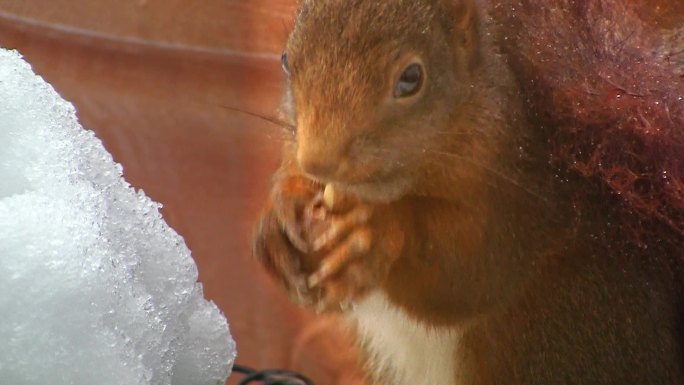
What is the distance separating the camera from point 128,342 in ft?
1.66

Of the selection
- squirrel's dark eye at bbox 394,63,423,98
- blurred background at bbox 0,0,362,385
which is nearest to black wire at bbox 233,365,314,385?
squirrel's dark eye at bbox 394,63,423,98

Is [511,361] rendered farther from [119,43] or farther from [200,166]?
[119,43]

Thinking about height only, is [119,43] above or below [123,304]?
below

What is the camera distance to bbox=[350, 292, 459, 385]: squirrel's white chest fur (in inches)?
33.1

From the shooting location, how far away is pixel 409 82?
67 cm

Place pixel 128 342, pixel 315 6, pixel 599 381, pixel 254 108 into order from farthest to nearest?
pixel 254 108
pixel 599 381
pixel 315 6
pixel 128 342

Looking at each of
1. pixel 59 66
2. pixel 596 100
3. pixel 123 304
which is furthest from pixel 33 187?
pixel 59 66

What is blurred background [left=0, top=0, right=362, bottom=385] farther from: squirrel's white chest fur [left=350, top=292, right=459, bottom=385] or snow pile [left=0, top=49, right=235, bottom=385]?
snow pile [left=0, top=49, right=235, bottom=385]

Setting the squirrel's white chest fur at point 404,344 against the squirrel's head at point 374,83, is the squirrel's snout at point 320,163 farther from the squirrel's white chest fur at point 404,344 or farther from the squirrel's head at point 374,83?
the squirrel's white chest fur at point 404,344

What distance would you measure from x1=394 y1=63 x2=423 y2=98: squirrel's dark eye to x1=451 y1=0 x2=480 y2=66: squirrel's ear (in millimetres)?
63

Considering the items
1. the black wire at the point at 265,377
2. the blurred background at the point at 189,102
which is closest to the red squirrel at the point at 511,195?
the black wire at the point at 265,377

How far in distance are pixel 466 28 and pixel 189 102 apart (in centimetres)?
99

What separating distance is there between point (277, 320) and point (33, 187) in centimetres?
113

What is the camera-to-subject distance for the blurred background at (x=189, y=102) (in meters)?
1.62
